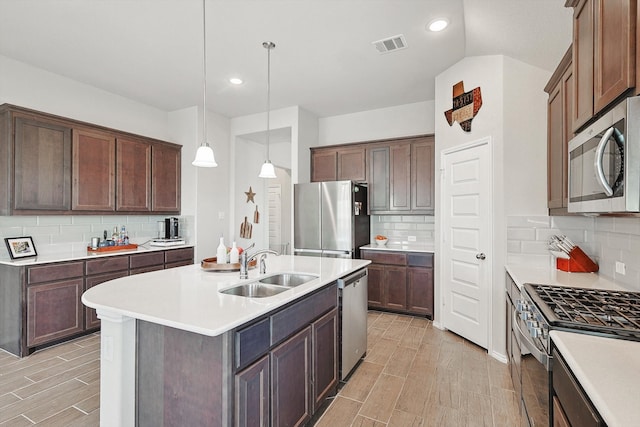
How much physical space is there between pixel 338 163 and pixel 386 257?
1.64 metres

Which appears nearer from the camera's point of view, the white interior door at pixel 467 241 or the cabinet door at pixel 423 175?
the white interior door at pixel 467 241

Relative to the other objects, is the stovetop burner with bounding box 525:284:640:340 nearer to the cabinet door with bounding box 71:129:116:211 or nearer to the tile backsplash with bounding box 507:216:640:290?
the tile backsplash with bounding box 507:216:640:290

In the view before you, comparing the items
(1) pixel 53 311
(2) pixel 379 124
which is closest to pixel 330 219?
(2) pixel 379 124

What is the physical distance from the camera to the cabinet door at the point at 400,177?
14.5 ft

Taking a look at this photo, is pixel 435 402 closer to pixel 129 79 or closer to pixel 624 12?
pixel 624 12

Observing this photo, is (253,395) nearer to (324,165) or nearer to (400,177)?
(400,177)

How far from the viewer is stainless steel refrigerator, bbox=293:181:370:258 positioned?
427 cm

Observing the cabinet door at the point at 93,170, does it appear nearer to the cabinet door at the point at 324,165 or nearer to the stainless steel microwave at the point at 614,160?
the cabinet door at the point at 324,165

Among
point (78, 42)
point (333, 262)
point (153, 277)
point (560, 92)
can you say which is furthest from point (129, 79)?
point (560, 92)

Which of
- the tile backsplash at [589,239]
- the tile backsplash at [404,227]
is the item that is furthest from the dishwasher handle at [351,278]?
the tile backsplash at [404,227]

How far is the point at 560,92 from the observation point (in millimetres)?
2336

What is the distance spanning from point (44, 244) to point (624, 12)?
5035 millimetres

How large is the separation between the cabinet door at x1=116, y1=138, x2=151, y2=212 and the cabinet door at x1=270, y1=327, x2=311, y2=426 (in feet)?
11.1

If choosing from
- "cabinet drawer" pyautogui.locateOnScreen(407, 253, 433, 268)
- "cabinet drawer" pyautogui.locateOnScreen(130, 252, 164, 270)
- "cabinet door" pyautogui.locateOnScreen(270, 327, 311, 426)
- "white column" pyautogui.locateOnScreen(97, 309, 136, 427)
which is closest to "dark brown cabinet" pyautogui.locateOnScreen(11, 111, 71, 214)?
"cabinet drawer" pyautogui.locateOnScreen(130, 252, 164, 270)
